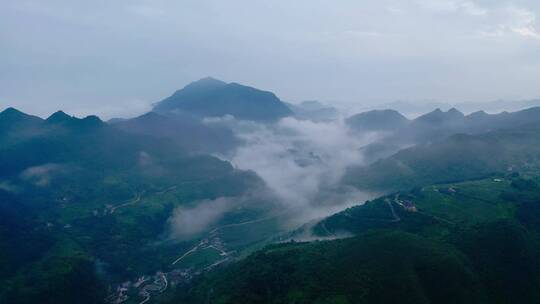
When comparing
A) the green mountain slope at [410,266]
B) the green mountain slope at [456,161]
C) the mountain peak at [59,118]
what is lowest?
the green mountain slope at [410,266]

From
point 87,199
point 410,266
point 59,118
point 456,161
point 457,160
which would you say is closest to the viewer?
point 410,266

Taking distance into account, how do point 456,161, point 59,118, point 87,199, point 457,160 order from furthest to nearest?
1. point 59,118
2. point 457,160
3. point 456,161
4. point 87,199

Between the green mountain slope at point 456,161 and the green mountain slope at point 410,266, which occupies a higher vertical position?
the green mountain slope at point 456,161

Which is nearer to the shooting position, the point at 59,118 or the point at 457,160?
the point at 457,160

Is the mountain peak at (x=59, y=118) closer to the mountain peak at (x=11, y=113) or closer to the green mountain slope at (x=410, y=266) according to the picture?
the mountain peak at (x=11, y=113)

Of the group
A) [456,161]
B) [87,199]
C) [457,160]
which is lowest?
[87,199]

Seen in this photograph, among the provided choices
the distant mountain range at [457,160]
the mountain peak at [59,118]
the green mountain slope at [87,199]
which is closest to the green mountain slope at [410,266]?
the green mountain slope at [87,199]

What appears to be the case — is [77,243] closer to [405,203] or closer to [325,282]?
[325,282]

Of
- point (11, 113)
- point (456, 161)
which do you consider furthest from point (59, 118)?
point (456, 161)

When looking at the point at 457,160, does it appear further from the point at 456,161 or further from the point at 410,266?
the point at 410,266

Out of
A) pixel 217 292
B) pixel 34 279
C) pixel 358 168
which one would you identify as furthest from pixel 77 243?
pixel 358 168

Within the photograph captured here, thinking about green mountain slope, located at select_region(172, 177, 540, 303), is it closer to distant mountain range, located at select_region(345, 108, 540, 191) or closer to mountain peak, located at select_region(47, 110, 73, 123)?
distant mountain range, located at select_region(345, 108, 540, 191)
